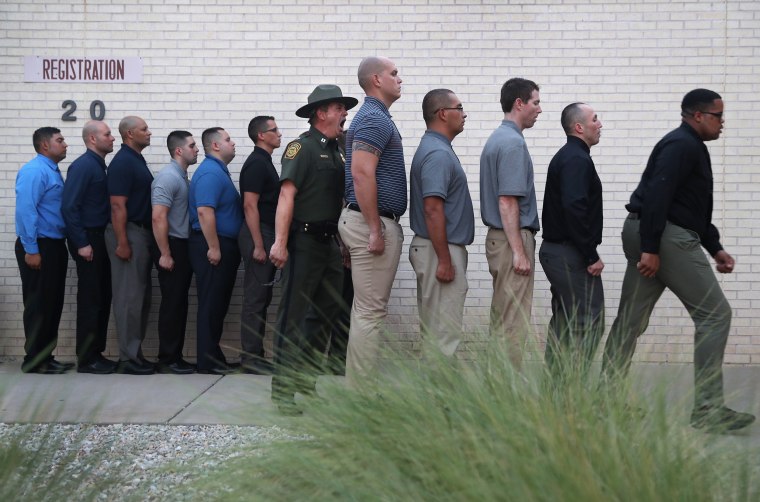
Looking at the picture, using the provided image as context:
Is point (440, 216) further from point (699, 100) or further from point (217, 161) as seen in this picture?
point (217, 161)

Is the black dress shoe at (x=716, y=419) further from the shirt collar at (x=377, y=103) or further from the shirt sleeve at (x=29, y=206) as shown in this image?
the shirt sleeve at (x=29, y=206)

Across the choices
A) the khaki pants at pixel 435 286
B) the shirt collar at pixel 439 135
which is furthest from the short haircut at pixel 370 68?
the khaki pants at pixel 435 286

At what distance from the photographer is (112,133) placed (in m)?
9.00

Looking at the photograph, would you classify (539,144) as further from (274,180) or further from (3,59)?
(3,59)

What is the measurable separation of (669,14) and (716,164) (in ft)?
4.24

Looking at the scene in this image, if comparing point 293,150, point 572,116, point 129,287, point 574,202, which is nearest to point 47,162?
point 129,287

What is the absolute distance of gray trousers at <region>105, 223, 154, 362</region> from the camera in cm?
841

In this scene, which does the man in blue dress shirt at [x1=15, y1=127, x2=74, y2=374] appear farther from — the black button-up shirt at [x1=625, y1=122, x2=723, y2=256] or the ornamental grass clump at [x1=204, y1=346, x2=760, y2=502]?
the ornamental grass clump at [x1=204, y1=346, x2=760, y2=502]

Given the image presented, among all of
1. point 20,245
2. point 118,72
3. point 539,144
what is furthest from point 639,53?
point 20,245

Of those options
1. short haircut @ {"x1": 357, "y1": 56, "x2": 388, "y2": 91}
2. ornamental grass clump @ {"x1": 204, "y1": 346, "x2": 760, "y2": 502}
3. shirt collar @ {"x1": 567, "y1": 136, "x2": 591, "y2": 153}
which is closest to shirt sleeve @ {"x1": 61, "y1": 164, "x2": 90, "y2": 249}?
short haircut @ {"x1": 357, "y1": 56, "x2": 388, "y2": 91}

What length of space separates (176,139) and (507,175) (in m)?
3.30

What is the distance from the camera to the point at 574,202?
6.20 meters

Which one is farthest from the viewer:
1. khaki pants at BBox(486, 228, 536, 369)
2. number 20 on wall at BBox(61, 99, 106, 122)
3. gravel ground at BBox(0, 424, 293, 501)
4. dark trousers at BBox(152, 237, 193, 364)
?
number 20 on wall at BBox(61, 99, 106, 122)

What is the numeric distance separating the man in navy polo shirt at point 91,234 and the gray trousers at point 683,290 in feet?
13.7
